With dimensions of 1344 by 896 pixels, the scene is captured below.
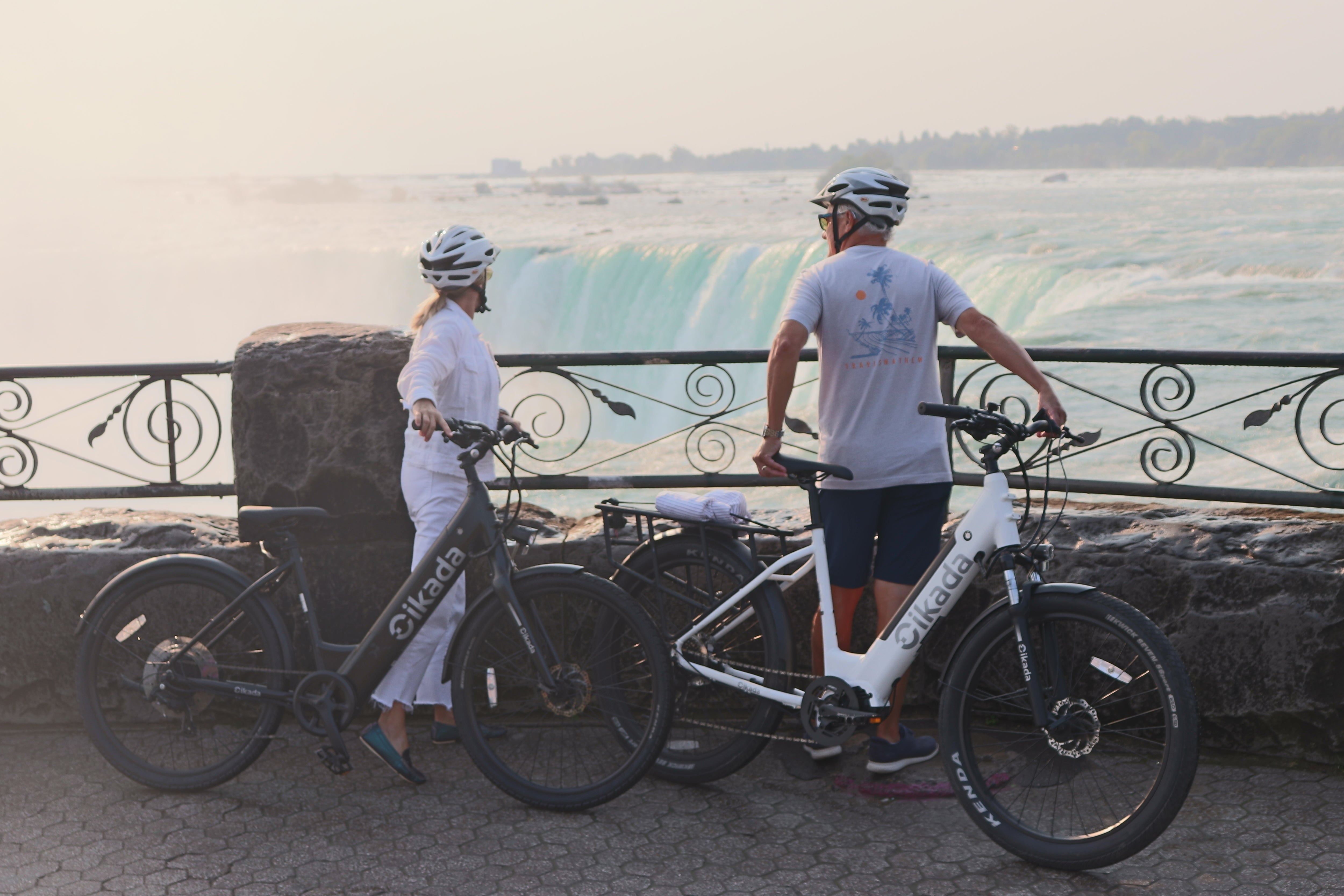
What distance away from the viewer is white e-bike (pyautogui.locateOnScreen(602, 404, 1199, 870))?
325cm

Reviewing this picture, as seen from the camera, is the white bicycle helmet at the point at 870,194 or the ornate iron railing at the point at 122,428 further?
the ornate iron railing at the point at 122,428

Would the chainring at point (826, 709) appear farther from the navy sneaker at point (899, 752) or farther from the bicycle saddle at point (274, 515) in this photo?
the bicycle saddle at point (274, 515)

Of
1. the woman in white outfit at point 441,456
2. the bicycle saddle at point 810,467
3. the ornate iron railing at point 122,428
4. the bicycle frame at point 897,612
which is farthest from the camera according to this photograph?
the ornate iron railing at point 122,428

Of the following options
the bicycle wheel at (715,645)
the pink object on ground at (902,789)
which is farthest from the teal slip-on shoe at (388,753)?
the pink object on ground at (902,789)

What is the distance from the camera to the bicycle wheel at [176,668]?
3965 mm

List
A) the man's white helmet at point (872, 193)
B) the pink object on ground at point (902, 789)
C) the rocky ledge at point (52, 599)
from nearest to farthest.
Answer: the man's white helmet at point (872, 193) < the pink object on ground at point (902, 789) < the rocky ledge at point (52, 599)

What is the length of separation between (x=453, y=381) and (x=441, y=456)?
0.25 m

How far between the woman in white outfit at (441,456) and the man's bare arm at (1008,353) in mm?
1478

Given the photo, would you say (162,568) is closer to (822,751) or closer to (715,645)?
(715,645)

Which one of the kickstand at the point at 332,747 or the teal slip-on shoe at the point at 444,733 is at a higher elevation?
the kickstand at the point at 332,747

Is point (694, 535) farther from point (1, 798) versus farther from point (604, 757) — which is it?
point (1, 798)

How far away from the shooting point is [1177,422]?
172 inches

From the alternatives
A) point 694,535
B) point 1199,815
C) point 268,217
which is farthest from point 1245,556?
point 268,217

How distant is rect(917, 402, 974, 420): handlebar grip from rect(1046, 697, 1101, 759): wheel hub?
2.66 feet
